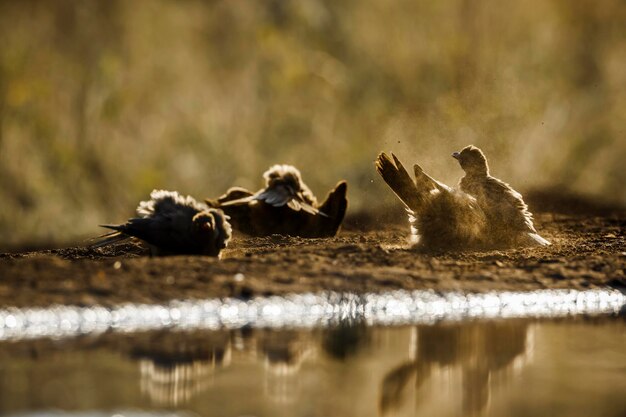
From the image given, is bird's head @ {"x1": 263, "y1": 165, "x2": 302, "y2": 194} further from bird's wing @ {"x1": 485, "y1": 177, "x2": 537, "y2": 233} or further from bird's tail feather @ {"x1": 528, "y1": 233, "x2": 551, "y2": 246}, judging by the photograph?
bird's tail feather @ {"x1": 528, "y1": 233, "x2": 551, "y2": 246}

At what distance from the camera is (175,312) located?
5926 mm

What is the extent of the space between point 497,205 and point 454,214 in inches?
19.0

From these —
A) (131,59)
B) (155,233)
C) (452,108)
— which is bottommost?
(155,233)

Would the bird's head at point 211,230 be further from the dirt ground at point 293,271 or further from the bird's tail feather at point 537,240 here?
the bird's tail feather at point 537,240

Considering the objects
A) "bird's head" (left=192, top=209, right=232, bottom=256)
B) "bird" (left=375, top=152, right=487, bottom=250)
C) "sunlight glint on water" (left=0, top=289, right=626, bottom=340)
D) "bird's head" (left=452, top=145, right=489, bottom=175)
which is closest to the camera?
"sunlight glint on water" (left=0, top=289, right=626, bottom=340)

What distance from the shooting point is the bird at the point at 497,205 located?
27.9ft

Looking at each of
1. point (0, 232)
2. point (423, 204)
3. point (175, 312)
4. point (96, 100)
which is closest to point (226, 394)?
point (175, 312)

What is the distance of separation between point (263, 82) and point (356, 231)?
6.74 metres

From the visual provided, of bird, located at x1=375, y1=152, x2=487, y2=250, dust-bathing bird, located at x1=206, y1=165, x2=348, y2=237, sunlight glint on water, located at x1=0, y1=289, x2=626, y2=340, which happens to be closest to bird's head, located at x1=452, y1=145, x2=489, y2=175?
bird, located at x1=375, y1=152, x2=487, y2=250

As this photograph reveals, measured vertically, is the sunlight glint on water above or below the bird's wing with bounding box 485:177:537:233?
below

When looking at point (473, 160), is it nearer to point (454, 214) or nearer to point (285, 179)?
point (454, 214)

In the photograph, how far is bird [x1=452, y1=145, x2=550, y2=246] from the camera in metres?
8.51

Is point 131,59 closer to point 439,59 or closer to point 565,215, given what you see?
point 439,59

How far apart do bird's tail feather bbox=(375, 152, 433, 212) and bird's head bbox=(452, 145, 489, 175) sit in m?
0.55
